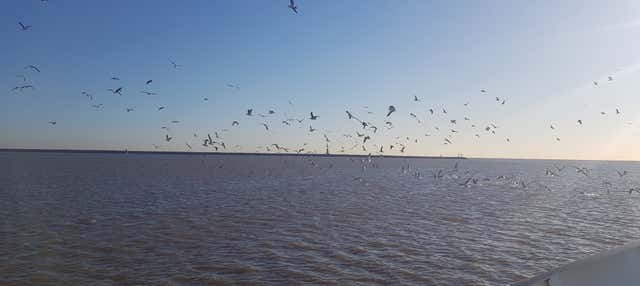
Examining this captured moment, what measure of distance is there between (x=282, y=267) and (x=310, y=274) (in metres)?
1.34

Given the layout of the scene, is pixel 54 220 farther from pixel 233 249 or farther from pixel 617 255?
pixel 617 255

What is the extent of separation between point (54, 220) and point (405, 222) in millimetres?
21521

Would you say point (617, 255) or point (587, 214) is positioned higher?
point (617, 255)

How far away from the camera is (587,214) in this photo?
31.9 m

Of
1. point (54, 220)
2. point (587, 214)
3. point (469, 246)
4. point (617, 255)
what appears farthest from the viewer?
point (587, 214)

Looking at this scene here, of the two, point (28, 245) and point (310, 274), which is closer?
point (310, 274)

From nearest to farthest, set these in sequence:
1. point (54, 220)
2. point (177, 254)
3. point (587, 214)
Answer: point (177, 254)
point (54, 220)
point (587, 214)

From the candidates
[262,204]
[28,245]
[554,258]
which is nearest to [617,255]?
[554,258]

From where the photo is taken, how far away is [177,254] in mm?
17312

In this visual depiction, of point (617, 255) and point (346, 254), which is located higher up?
point (617, 255)

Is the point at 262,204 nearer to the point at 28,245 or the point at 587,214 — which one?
the point at 28,245

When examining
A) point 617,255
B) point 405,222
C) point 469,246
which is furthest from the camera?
point 405,222

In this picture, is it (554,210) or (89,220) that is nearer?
(89,220)

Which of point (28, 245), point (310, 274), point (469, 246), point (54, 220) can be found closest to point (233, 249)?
point (310, 274)
